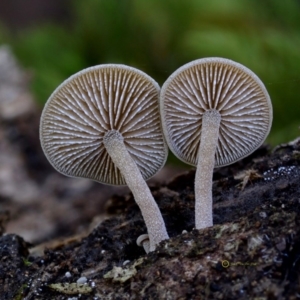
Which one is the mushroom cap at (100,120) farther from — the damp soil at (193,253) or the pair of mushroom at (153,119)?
the damp soil at (193,253)

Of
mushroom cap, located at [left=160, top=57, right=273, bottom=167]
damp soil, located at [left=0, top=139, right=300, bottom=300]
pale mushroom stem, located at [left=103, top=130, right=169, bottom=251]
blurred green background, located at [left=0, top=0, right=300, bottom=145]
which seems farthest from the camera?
blurred green background, located at [left=0, top=0, right=300, bottom=145]

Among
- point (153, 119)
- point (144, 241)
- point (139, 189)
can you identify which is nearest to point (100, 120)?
point (153, 119)

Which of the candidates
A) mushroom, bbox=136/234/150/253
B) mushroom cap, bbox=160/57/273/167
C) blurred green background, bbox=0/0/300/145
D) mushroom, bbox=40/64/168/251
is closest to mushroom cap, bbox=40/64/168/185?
mushroom, bbox=40/64/168/251

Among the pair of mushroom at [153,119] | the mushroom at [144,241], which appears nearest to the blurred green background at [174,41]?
the pair of mushroom at [153,119]

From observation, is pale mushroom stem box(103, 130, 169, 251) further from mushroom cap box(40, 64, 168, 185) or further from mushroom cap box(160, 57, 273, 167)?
mushroom cap box(160, 57, 273, 167)

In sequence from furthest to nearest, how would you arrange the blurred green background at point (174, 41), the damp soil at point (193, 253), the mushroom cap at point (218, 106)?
the blurred green background at point (174, 41)
the mushroom cap at point (218, 106)
the damp soil at point (193, 253)

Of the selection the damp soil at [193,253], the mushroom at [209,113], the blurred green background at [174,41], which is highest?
the blurred green background at [174,41]

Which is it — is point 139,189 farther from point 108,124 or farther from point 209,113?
point 209,113

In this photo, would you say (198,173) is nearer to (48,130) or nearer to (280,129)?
(48,130)

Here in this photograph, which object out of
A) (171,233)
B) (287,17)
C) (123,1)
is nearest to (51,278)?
(171,233)
